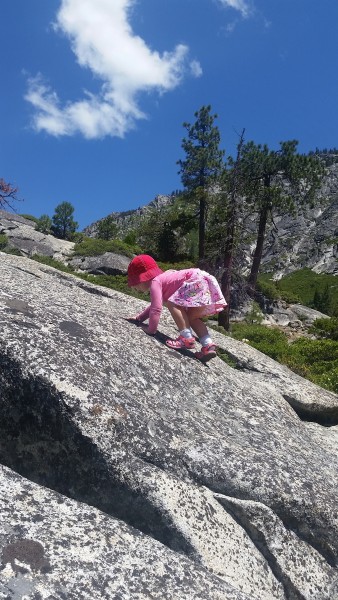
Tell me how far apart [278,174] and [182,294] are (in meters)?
31.1

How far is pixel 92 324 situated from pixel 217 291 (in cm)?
206

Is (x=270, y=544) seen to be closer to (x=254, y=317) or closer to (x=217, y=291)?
(x=217, y=291)

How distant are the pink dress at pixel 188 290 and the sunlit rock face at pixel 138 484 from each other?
136 cm

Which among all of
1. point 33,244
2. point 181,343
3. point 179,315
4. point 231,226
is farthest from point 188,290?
point 33,244

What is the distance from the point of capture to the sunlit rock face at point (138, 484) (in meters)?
3.64

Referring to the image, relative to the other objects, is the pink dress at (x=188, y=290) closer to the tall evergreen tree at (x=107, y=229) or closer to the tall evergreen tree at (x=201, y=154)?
the tall evergreen tree at (x=201, y=154)

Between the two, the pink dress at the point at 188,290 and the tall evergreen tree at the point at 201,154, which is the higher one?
the tall evergreen tree at the point at 201,154

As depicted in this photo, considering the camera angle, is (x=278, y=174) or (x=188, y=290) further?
(x=278, y=174)

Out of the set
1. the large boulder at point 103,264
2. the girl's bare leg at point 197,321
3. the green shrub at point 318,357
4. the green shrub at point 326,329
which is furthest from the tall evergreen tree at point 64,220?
the girl's bare leg at point 197,321

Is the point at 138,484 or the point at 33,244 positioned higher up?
the point at 33,244

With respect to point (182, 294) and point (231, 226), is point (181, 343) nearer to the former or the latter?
point (182, 294)

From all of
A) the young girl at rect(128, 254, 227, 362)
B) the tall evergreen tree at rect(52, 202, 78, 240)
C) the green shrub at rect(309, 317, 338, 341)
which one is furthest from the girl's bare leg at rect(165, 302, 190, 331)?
the tall evergreen tree at rect(52, 202, 78, 240)

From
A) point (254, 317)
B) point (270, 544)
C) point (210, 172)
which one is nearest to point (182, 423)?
point (270, 544)

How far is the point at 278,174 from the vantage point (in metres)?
36.3
